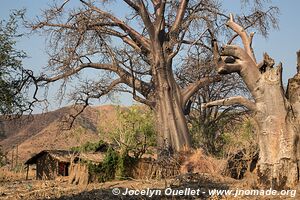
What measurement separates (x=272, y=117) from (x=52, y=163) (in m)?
14.4

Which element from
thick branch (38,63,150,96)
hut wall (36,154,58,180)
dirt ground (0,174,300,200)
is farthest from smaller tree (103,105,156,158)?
hut wall (36,154,58,180)

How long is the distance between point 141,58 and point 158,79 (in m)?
1.68

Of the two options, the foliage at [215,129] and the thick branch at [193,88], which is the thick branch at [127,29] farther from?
the foliage at [215,129]

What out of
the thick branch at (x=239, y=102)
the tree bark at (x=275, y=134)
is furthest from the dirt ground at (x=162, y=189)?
the thick branch at (x=239, y=102)

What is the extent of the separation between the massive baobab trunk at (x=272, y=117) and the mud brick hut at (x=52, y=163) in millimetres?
11667

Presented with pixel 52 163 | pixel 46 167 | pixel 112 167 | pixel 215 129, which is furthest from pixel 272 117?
pixel 215 129

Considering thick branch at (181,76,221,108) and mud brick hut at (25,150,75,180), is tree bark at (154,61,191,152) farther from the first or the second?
mud brick hut at (25,150,75,180)

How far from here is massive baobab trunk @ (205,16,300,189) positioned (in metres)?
8.22

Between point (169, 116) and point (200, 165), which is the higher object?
point (169, 116)

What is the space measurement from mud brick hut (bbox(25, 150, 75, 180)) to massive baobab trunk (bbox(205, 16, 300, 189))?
11667 mm

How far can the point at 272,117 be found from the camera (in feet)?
27.6

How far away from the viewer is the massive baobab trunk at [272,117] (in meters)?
8.22

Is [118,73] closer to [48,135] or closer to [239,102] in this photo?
[239,102]

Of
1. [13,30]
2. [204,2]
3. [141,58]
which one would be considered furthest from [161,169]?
[204,2]
